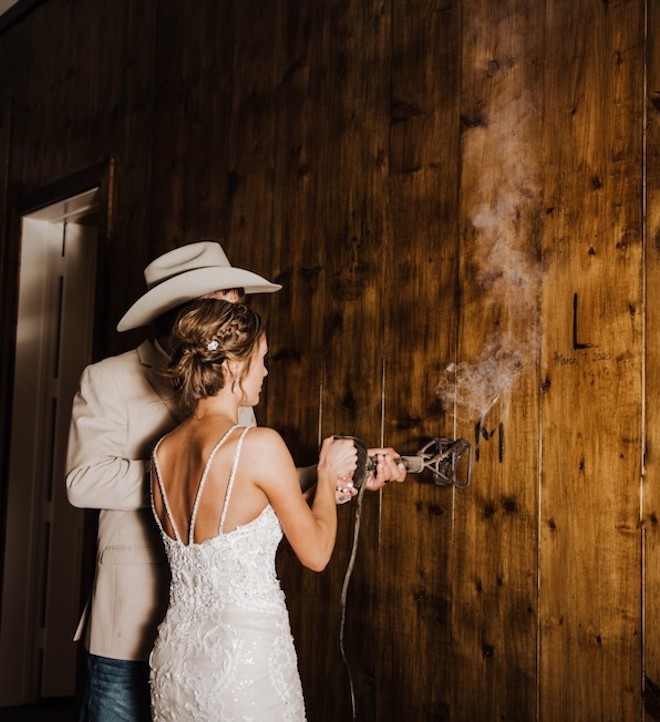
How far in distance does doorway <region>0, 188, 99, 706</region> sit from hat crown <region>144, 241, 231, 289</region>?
6.42 ft

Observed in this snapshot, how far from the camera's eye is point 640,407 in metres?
1.86

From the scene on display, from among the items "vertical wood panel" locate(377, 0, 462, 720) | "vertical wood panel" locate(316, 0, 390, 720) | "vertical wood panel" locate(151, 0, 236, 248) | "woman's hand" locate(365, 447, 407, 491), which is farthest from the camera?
"vertical wood panel" locate(151, 0, 236, 248)

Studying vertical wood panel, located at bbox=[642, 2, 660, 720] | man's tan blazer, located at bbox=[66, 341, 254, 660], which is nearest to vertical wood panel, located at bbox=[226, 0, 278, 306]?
man's tan blazer, located at bbox=[66, 341, 254, 660]

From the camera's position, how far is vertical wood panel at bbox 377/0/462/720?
2.27 metres

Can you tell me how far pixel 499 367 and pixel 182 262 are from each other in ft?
2.96

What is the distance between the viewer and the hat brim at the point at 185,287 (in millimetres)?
2221

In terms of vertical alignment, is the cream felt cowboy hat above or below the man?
above

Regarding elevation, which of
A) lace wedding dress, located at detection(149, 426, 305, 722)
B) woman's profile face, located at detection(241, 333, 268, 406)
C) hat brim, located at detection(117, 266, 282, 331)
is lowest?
lace wedding dress, located at detection(149, 426, 305, 722)

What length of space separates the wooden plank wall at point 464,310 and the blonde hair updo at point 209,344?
61 centimetres

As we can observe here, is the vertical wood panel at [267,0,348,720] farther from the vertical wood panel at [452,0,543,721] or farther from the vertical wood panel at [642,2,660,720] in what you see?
the vertical wood panel at [642,2,660,720]

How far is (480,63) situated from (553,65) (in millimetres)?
237

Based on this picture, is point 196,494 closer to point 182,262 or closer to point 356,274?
point 182,262

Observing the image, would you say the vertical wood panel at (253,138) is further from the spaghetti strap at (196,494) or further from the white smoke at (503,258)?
the spaghetti strap at (196,494)

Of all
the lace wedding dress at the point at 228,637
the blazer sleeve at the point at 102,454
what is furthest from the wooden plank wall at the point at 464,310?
the blazer sleeve at the point at 102,454
